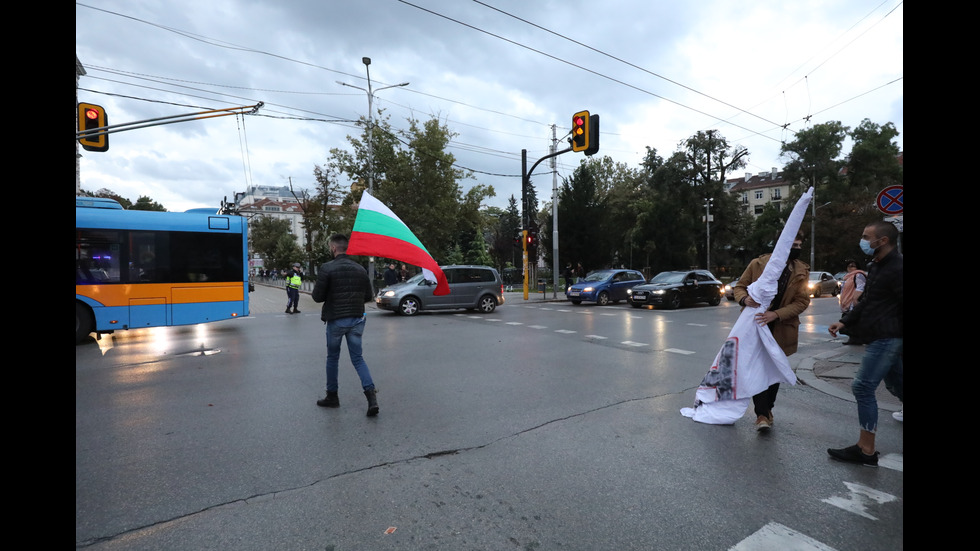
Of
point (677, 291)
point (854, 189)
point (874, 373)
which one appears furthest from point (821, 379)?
point (854, 189)

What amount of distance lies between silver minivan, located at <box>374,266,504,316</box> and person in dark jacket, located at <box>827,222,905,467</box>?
472 inches

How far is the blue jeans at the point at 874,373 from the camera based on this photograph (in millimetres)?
3455

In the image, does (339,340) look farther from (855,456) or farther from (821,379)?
(821,379)

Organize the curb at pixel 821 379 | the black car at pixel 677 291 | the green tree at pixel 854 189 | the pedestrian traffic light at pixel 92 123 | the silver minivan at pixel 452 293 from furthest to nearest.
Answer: the green tree at pixel 854 189 → the black car at pixel 677 291 → the silver minivan at pixel 452 293 → the pedestrian traffic light at pixel 92 123 → the curb at pixel 821 379

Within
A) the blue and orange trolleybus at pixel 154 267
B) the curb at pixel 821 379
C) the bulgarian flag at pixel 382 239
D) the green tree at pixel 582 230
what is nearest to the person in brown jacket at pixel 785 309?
the curb at pixel 821 379

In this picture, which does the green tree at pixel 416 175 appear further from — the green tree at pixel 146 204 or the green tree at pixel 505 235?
the green tree at pixel 146 204

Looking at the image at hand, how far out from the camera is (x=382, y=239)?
5266 millimetres

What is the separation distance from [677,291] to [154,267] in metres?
16.2

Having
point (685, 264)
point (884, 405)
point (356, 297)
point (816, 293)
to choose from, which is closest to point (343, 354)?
point (356, 297)

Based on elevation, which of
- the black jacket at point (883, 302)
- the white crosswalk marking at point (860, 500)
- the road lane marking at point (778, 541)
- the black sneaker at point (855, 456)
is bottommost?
the white crosswalk marking at point (860, 500)
